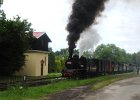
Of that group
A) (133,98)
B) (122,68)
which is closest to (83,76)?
(133,98)

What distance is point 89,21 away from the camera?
137 ft

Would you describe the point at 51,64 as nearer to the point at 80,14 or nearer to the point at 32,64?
the point at 32,64

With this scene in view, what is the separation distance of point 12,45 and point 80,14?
26.9 ft

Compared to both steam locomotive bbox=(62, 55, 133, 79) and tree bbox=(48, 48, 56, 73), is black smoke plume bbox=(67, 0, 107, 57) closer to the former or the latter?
steam locomotive bbox=(62, 55, 133, 79)

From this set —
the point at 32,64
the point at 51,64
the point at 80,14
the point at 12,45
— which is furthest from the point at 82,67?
the point at 51,64

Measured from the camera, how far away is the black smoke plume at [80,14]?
40088 mm

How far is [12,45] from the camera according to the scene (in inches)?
1626

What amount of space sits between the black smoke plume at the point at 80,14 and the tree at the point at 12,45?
5.60 m

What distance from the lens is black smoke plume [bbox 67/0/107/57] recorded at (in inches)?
1578

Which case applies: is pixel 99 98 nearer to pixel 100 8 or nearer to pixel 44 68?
pixel 100 8

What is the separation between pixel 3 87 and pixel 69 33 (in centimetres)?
1628

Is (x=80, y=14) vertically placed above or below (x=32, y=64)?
above

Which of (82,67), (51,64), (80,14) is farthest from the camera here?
(51,64)

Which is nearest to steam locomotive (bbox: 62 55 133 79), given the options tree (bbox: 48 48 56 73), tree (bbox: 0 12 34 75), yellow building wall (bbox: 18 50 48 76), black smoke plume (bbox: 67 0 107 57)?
black smoke plume (bbox: 67 0 107 57)
